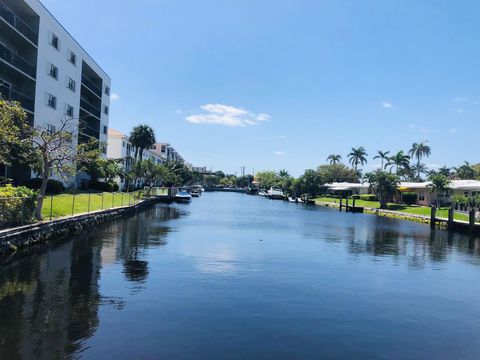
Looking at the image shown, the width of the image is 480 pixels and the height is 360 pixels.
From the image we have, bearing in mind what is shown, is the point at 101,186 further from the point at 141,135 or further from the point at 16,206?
the point at 16,206

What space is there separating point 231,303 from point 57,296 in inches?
209

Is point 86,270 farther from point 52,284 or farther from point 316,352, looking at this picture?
point 316,352

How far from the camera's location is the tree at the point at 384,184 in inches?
3009

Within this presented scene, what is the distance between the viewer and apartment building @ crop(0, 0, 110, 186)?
39.6 m

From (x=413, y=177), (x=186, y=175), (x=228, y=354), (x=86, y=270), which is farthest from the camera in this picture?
(x=413, y=177)

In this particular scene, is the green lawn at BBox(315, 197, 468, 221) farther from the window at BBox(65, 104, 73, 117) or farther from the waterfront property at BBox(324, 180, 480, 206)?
the window at BBox(65, 104, 73, 117)

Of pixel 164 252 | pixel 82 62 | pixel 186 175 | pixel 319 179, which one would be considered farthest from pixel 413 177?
pixel 164 252

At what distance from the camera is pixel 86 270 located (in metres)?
17.7

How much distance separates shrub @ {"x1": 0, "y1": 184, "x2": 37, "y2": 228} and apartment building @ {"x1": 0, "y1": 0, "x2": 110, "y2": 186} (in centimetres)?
1313

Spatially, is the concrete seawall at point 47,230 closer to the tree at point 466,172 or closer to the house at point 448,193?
the house at point 448,193

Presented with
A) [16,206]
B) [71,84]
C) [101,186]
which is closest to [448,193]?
[101,186]

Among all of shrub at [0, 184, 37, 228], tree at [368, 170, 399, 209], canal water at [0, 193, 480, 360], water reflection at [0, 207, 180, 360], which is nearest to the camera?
water reflection at [0, 207, 180, 360]

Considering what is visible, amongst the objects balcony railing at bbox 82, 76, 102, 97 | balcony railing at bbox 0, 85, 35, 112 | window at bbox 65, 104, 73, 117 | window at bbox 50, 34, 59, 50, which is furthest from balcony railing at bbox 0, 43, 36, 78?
balcony railing at bbox 82, 76, 102, 97

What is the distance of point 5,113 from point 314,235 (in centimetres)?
2390
